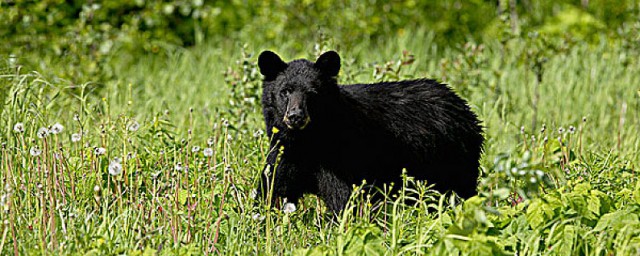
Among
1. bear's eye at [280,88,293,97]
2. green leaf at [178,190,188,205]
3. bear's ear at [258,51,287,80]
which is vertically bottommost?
green leaf at [178,190,188,205]

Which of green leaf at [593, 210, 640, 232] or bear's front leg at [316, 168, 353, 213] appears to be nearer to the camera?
green leaf at [593, 210, 640, 232]

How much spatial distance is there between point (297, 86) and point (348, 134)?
1.44 feet

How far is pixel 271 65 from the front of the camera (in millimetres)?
4859

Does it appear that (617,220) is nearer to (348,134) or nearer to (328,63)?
(348,134)

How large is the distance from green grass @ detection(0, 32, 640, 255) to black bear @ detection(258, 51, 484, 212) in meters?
0.15

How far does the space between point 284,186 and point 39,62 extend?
454 centimetres

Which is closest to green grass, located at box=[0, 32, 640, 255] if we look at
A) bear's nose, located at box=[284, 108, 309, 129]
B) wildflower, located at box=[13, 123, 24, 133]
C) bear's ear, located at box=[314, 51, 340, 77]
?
wildflower, located at box=[13, 123, 24, 133]

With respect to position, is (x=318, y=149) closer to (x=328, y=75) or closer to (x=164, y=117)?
(x=328, y=75)

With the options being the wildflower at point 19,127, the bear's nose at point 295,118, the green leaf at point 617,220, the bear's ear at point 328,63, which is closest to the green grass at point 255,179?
the green leaf at point 617,220

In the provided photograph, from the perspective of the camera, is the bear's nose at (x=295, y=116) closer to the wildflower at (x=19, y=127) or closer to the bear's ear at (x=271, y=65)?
the bear's ear at (x=271, y=65)

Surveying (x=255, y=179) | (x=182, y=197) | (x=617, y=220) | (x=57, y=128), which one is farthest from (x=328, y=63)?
(x=617, y=220)

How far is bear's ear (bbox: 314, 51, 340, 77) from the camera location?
482cm

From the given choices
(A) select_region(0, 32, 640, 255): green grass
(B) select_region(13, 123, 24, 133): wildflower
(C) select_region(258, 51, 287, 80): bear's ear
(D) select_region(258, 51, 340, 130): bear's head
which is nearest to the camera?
(A) select_region(0, 32, 640, 255): green grass

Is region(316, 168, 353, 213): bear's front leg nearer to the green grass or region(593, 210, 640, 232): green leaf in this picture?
the green grass
